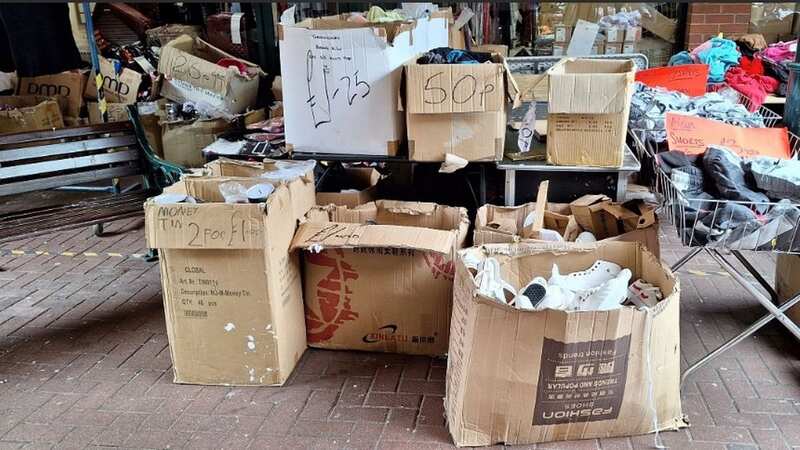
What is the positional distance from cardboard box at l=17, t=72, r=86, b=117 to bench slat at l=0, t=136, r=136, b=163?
2.19 metres

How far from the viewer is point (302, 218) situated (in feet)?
10.4

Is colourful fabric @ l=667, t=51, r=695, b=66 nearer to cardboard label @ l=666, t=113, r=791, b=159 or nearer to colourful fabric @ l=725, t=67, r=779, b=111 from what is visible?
colourful fabric @ l=725, t=67, r=779, b=111

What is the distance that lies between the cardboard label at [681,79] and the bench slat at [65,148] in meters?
3.59

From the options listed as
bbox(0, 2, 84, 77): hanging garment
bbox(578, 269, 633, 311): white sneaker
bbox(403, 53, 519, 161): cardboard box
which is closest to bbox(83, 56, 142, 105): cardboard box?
bbox(0, 2, 84, 77): hanging garment

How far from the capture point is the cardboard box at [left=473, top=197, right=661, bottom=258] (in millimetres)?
2939

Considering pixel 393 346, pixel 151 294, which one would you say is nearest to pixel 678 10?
pixel 393 346

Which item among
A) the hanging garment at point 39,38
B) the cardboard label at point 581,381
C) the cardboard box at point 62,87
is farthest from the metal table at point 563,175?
the hanging garment at point 39,38

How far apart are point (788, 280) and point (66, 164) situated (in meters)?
4.20

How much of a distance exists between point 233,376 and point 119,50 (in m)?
4.41

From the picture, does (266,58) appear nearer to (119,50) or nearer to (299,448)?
(119,50)

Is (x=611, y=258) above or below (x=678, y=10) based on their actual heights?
below

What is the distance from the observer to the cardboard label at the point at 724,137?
3066 mm

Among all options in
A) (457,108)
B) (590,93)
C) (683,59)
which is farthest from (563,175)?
(683,59)

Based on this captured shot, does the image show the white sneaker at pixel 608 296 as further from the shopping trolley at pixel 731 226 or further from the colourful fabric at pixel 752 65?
the colourful fabric at pixel 752 65
